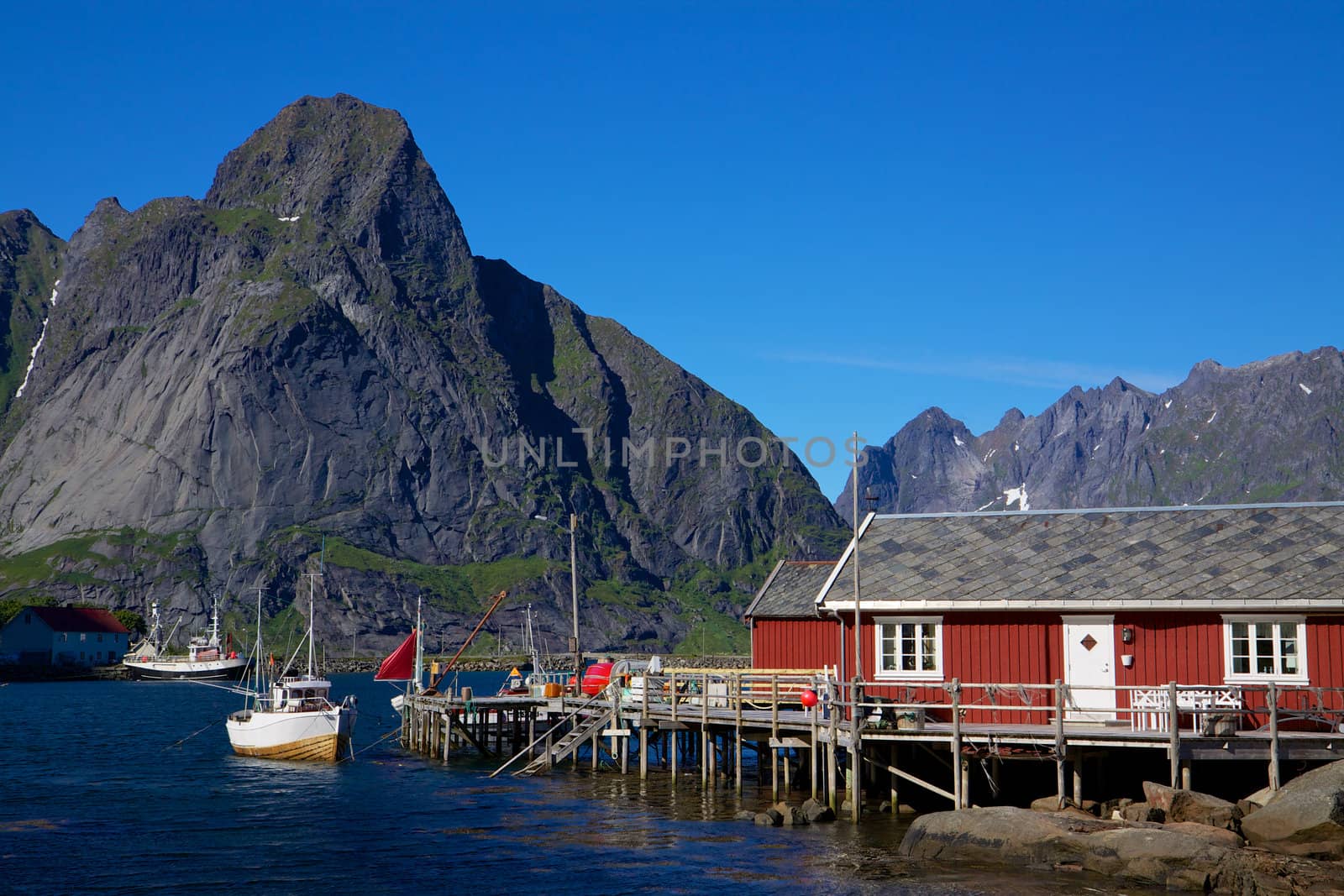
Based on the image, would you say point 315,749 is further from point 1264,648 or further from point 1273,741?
point 1273,741

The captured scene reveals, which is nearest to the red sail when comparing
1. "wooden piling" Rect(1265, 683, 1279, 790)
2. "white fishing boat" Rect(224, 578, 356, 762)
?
"white fishing boat" Rect(224, 578, 356, 762)

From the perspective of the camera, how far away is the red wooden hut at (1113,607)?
122 ft

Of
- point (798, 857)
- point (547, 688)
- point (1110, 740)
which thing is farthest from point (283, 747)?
point (1110, 740)

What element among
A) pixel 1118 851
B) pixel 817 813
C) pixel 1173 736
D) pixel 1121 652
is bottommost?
pixel 817 813

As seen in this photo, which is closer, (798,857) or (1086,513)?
(798,857)

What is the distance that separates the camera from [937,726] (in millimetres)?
36312

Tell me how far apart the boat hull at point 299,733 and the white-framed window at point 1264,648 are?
39160mm

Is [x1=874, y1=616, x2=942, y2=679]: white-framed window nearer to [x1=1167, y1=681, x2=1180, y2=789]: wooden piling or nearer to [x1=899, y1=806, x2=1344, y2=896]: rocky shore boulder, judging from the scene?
[x1=899, y1=806, x2=1344, y2=896]: rocky shore boulder

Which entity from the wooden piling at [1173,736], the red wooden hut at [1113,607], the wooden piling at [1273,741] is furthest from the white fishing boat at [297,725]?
the wooden piling at [1273,741]

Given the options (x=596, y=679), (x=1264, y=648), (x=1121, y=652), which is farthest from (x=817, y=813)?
(x=596, y=679)

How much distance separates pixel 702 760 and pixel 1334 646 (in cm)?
2094

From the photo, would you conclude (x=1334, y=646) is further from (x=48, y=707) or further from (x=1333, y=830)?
(x=48, y=707)

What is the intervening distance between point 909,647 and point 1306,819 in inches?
526

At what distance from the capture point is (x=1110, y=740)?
3369 cm
